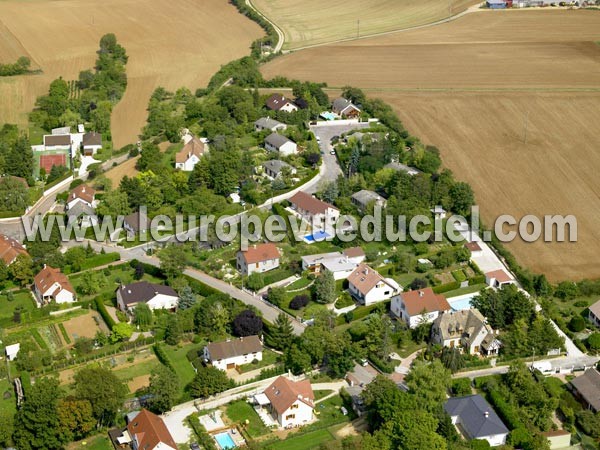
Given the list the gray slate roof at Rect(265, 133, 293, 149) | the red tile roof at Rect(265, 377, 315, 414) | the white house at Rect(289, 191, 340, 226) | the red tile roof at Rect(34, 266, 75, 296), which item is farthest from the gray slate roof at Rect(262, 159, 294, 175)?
the red tile roof at Rect(265, 377, 315, 414)

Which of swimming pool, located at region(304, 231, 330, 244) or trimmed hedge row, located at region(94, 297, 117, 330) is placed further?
swimming pool, located at region(304, 231, 330, 244)

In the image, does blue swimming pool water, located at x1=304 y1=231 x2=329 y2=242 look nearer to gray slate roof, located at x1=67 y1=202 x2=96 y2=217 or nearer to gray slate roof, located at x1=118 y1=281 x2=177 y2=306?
gray slate roof, located at x1=118 y1=281 x2=177 y2=306

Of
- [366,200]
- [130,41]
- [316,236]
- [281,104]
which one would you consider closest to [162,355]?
[316,236]

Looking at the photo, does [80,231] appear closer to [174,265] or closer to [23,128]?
[174,265]

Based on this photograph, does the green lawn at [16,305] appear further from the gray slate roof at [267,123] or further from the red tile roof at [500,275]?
the gray slate roof at [267,123]

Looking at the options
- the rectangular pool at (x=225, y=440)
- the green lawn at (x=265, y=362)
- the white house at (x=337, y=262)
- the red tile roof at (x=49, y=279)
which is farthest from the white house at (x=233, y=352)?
the red tile roof at (x=49, y=279)

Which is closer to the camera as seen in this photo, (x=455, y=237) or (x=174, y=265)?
→ (x=174, y=265)

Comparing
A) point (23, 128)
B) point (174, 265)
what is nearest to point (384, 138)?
point (174, 265)
